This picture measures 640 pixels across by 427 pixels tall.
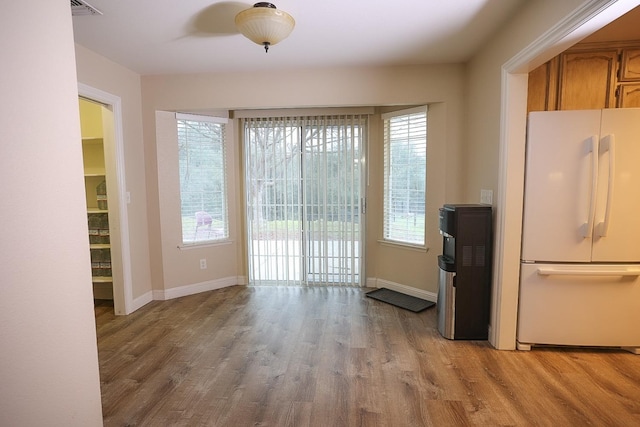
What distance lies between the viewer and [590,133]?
226cm

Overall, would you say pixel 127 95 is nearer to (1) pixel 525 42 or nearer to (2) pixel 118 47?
(2) pixel 118 47

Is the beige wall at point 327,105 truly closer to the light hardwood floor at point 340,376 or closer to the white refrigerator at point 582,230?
the light hardwood floor at point 340,376

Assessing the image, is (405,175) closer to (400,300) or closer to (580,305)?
(400,300)

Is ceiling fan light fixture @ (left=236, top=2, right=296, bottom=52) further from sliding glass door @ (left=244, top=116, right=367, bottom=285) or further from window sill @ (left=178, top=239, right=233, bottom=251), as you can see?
window sill @ (left=178, top=239, right=233, bottom=251)

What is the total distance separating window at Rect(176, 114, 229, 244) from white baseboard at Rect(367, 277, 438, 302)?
2071 millimetres

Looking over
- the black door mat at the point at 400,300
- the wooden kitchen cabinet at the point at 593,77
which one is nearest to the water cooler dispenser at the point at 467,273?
the black door mat at the point at 400,300

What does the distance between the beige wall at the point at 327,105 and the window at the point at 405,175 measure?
0.36 feet

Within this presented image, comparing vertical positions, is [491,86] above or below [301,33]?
below

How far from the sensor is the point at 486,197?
9.12 feet

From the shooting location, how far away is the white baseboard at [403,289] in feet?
11.6

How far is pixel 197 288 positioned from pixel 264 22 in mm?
3104

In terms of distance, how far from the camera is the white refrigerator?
2.24 metres

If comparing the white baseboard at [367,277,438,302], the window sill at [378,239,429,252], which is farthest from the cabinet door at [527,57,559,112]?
the white baseboard at [367,277,438,302]

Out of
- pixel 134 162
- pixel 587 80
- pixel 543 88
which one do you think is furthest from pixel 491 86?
pixel 134 162
